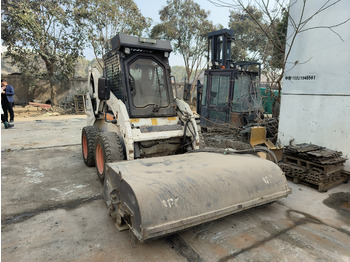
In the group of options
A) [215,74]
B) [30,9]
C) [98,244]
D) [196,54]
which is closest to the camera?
[98,244]

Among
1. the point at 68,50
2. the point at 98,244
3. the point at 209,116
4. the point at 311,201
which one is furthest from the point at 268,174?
the point at 68,50

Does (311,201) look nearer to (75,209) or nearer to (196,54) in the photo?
(75,209)

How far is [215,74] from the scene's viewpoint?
28.3 ft

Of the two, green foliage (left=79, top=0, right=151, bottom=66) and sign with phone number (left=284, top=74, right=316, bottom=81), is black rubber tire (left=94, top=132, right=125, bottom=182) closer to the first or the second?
sign with phone number (left=284, top=74, right=316, bottom=81)

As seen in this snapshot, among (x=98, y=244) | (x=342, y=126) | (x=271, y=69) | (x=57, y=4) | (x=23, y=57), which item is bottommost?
(x=98, y=244)

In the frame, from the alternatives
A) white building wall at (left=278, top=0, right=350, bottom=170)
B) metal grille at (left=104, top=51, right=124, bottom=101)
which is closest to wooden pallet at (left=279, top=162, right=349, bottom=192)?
white building wall at (left=278, top=0, right=350, bottom=170)

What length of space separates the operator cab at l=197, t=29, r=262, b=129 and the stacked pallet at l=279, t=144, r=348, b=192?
332cm

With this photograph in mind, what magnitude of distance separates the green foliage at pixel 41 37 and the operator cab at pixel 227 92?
409 inches

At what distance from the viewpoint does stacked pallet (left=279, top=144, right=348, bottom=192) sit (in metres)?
4.18

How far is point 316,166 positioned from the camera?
432 centimetres

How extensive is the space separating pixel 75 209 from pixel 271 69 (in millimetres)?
5009

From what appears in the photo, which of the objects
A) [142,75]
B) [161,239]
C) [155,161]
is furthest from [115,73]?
[161,239]

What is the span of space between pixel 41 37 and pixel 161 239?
15.4 m

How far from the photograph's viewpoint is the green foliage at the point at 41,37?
1379cm
